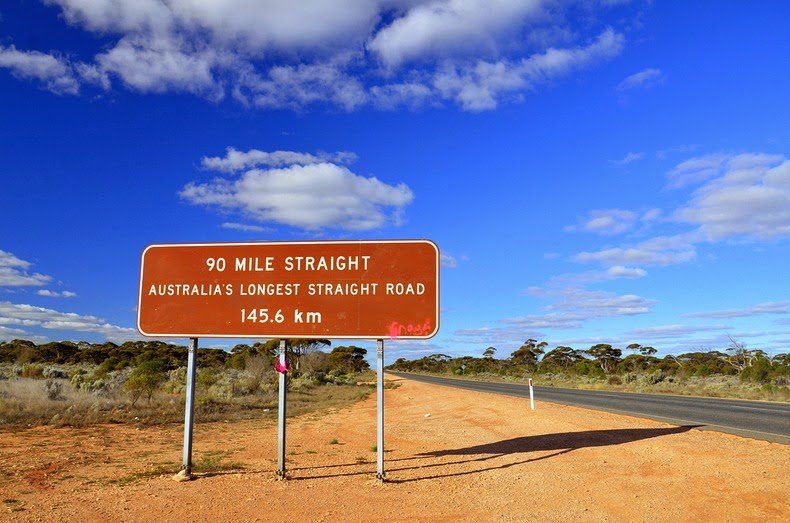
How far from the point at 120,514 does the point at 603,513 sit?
19.5 feet

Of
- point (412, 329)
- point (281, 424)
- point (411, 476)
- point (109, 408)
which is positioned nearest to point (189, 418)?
point (281, 424)

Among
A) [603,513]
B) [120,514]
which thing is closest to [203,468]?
[120,514]

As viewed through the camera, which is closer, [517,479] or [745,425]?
[517,479]

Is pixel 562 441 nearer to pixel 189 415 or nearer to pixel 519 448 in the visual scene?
pixel 519 448

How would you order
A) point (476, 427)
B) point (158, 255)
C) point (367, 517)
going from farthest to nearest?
point (476, 427) → point (158, 255) → point (367, 517)

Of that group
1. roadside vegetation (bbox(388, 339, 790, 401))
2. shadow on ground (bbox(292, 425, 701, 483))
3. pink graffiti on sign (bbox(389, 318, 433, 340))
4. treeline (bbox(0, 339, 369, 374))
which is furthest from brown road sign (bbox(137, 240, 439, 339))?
treeline (bbox(0, 339, 369, 374))

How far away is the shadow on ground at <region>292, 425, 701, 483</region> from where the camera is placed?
933cm

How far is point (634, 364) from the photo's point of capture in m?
84.6

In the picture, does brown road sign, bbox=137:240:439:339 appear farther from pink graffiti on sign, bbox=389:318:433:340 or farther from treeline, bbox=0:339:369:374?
treeline, bbox=0:339:369:374

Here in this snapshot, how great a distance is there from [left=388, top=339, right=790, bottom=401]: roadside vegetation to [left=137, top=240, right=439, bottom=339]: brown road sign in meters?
28.2

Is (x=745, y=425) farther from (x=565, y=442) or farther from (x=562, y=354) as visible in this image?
(x=562, y=354)

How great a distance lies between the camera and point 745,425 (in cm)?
1572

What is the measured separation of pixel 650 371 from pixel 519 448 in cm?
5968

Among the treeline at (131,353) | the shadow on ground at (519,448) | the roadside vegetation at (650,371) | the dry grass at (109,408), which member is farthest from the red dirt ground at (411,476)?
the treeline at (131,353)
